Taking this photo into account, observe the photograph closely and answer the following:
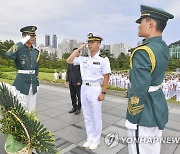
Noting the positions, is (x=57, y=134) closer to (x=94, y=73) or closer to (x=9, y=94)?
(x=94, y=73)

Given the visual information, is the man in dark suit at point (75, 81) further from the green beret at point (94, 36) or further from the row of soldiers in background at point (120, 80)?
the row of soldiers in background at point (120, 80)

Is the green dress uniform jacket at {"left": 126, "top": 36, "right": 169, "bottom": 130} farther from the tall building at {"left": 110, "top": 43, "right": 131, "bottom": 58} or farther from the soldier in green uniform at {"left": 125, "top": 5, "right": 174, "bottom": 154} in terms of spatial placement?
the tall building at {"left": 110, "top": 43, "right": 131, "bottom": 58}

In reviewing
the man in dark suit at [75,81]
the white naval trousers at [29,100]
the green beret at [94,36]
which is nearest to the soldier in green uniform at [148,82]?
the green beret at [94,36]

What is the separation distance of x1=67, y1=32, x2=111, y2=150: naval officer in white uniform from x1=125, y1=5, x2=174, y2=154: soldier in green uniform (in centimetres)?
134

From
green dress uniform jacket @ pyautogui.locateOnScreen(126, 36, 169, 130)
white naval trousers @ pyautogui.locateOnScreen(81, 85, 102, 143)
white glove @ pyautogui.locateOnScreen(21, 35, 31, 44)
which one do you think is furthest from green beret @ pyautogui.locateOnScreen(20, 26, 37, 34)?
green dress uniform jacket @ pyautogui.locateOnScreen(126, 36, 169, 130)

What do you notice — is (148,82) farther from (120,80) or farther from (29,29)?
(120,80)

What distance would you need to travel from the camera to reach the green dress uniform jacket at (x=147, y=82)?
6.42 ft

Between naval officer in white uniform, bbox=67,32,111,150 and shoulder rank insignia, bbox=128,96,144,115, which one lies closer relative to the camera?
shoulder rank insignia, bbox=128,96,144,115

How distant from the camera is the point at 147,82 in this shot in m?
1.95

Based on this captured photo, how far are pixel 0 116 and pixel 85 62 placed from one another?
1.95m

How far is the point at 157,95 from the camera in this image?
2182 mm

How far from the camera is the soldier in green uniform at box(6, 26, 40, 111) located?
378cm

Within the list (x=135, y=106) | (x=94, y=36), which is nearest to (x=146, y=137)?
(x=135, y=106)

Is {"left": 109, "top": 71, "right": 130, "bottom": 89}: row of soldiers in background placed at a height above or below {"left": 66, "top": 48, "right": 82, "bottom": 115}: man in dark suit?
below
